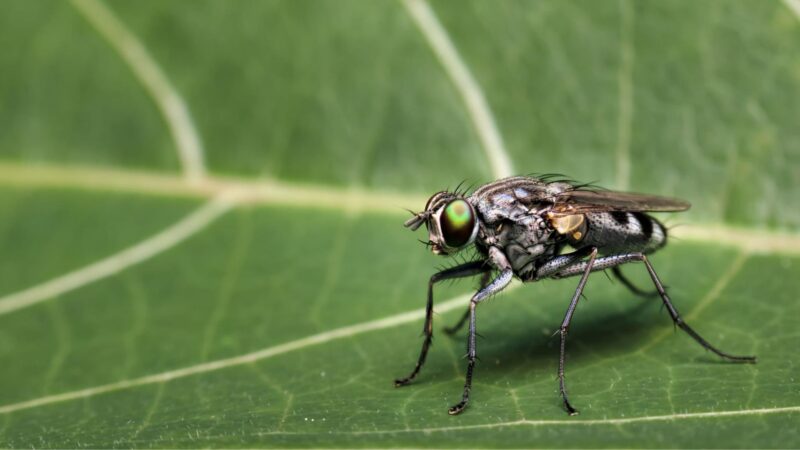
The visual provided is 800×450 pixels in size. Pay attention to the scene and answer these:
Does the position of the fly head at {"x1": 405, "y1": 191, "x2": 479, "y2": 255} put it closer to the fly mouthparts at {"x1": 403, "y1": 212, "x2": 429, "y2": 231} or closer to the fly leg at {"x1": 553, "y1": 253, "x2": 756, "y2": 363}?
the fly mouthparts at {"x1": 403, "y1": 212, "x2": 429, "y2": 231}

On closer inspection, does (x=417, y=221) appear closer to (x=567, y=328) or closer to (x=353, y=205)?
(x=567, y=328)

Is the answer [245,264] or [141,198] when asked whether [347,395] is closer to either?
[245,264]

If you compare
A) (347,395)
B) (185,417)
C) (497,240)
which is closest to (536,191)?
(497,240)

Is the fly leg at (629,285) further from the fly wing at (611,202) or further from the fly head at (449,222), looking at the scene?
the fly head at (449,222)

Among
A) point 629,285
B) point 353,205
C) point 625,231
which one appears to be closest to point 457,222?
point 625,231

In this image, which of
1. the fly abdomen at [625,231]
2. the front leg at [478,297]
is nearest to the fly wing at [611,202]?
the fly abdomen at [625,231]

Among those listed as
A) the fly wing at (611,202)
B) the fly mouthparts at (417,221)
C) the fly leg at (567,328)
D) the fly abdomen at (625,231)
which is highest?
the fly mouthparts at (417,221)
